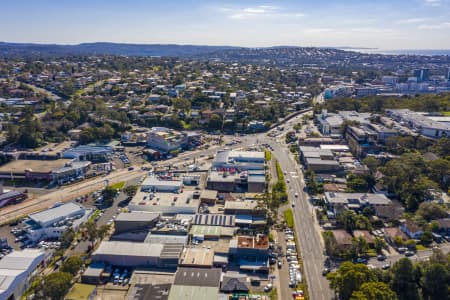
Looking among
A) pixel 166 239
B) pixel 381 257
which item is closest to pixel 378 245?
pixel 381 257

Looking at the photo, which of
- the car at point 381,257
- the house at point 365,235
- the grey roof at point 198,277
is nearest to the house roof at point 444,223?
the house at point 365,235

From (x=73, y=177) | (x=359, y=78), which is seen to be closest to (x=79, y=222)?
(x=73, y=177)

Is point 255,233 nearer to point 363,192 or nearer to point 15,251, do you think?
point 363,192

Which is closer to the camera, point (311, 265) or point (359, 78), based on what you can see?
point (311, 265)

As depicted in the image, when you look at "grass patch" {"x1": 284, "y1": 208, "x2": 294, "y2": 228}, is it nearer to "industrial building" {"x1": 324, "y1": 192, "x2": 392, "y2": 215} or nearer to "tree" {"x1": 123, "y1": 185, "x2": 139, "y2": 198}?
"industrial building" {"x1": 324, "y1": 192, "x2": 392, "y2": 215}

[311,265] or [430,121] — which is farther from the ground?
[430,121]

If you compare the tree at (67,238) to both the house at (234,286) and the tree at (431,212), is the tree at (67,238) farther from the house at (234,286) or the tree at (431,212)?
the tree at (431,212)

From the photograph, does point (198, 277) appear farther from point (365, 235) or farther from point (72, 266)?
point (365, 235)

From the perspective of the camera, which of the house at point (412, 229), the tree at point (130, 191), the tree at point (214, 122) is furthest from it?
the tree at point (214, 122)

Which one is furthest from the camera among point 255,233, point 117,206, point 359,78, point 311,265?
point 359,78
